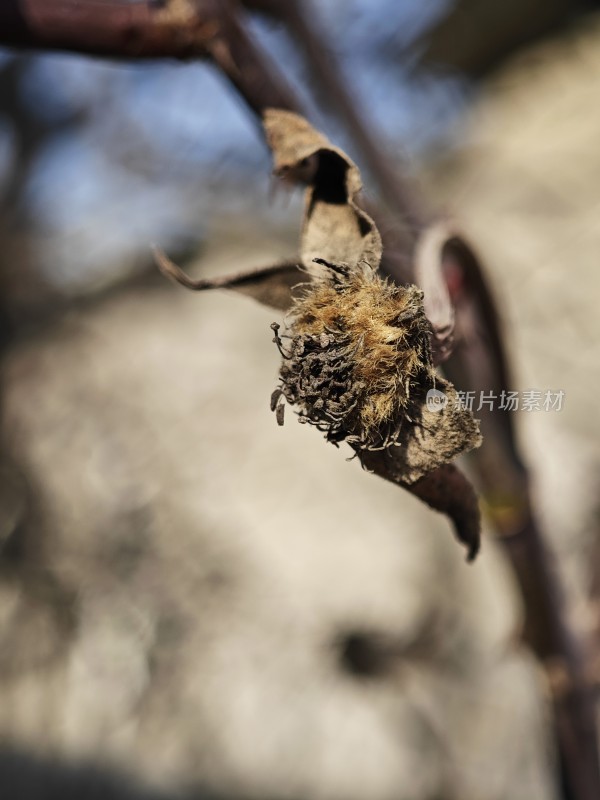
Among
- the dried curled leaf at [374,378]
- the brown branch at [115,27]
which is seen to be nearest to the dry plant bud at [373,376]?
the dried curled leaf at [374,378]

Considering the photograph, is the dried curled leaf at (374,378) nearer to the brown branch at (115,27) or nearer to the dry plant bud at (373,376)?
the dry plant bud at (373,376)

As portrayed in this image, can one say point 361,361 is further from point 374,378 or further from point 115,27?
point 115,27

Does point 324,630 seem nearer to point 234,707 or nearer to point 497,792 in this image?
point 234,707

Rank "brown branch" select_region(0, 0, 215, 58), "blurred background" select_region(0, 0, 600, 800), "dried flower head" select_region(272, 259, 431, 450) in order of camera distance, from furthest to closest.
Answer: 1. "blurred background" select_region(0, 0, 600, 800)
2. "brown branch" select_region(0, 0, 215, 58)
3. "dried flower head" select_region(272, 259, 431, 450)

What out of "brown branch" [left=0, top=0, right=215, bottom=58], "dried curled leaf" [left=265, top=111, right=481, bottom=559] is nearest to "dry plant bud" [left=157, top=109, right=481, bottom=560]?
"dried curled leaf" [left=265, top=111, right=481, bottom=559]

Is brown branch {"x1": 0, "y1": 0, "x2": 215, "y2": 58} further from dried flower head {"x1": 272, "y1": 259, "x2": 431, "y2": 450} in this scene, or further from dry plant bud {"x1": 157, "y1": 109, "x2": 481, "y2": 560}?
dried flower head {"x1": 272, "y1": 259, "x2": 431, "y2": 450}

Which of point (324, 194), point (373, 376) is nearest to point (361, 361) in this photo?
point (373, 376)

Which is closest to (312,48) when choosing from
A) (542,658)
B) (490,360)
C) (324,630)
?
(490,360)

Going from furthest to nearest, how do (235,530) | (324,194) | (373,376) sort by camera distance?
(235,530)
(324,194)
(373,376)
